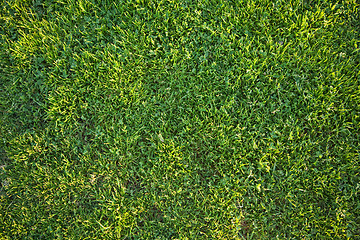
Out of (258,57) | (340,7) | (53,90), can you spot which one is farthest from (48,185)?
(340,7)

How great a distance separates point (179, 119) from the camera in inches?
104

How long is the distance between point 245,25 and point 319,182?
1.84 m

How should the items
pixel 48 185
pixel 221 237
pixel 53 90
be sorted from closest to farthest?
pixel 221 237 → pixel 48 185 → pixel 53 90

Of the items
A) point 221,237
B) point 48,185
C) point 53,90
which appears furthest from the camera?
point 53,90

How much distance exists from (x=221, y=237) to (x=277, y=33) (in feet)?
7.46

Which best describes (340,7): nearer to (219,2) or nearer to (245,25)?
(245,25)

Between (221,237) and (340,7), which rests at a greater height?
(340,7)

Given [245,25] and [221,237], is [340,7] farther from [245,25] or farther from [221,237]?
[221,237]

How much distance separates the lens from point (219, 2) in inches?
109

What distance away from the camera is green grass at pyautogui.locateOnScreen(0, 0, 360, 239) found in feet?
7.99

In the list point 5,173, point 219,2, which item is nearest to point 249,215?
point 219,2

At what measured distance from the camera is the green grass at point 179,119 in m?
2.44

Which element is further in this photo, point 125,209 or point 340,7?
point 340,7

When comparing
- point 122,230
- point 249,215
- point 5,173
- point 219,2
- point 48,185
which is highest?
point 219,2
